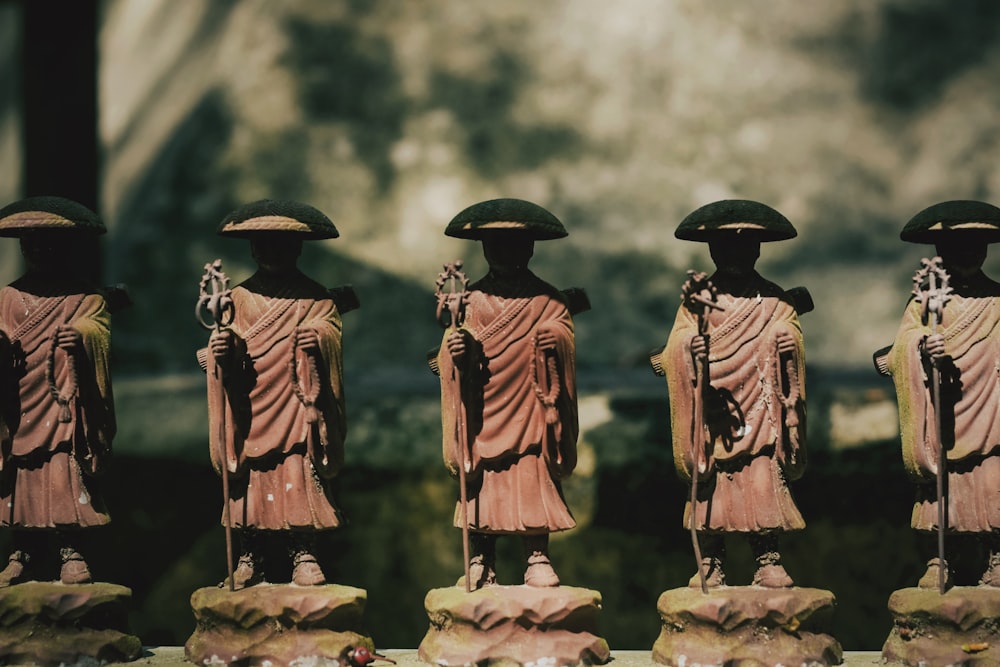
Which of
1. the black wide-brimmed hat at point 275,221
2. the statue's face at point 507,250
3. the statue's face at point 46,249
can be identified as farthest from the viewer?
the statue's face at point 46,249

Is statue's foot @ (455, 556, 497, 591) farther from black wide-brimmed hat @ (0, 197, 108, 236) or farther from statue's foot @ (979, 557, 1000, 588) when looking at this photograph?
black wide-brimmed hat @ (0, 197, 108, 236)

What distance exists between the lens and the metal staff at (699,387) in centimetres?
939

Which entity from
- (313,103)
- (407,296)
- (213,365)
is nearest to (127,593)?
(213,365)

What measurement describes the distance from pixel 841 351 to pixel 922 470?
14.3 feet

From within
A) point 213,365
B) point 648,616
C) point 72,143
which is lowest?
point 648,616

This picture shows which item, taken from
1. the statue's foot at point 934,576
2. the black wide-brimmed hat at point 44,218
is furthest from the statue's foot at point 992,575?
the black wide-brimmed hat at point 44,218

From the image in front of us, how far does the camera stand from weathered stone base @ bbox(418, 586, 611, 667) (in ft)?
30.6

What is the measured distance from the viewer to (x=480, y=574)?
972cm

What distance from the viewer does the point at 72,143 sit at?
Answer: 45.9 ft

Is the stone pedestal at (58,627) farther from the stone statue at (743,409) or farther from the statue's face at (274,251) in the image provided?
the stone statue at (743,409)

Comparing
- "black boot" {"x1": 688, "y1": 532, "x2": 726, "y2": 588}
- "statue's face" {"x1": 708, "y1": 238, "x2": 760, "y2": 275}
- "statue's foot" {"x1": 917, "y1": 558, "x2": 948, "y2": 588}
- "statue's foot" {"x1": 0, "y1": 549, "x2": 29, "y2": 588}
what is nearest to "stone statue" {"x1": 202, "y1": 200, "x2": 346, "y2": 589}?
"statue's foot" {"x1": 0, "y1": 549, "x2": 29, "y2": 588}

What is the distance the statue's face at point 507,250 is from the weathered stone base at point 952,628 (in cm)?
278

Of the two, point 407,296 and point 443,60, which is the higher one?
point 443,60

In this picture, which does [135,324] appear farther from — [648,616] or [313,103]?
[648,616]
